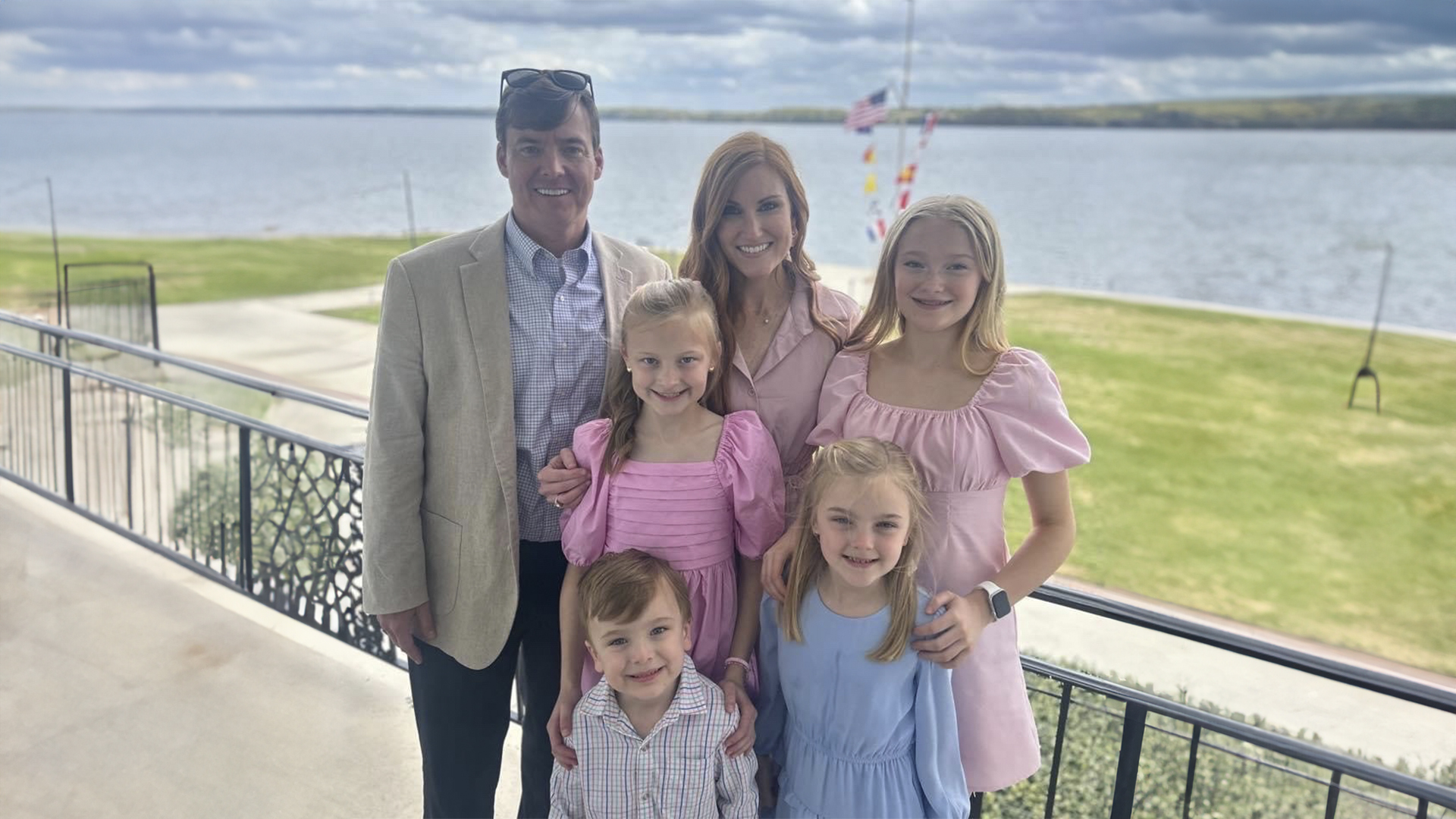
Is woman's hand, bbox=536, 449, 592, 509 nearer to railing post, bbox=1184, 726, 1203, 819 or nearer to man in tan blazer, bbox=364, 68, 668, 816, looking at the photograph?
man in tan blazer, bbox=364, 68, 668, 816

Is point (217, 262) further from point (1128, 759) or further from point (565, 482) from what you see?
point (1128, 759)

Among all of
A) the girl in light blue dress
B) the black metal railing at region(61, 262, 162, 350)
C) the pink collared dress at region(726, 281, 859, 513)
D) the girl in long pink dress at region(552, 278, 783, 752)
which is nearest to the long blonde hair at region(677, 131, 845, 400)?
the pink collared dress at region(726, 281, 859, 513)

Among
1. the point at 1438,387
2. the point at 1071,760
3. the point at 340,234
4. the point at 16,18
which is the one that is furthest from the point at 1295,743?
the point at 16,18

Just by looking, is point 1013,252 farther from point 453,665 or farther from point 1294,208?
point 453,665

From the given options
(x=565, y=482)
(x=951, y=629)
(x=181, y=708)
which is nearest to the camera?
(x=951, y=629)

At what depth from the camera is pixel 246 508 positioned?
4.18 m

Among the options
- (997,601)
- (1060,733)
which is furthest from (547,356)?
(1060,733)

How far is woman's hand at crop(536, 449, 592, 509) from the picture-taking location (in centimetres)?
185

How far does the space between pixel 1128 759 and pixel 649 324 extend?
1246 millimetres

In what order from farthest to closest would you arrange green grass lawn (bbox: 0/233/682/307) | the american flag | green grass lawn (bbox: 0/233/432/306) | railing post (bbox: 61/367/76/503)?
green grass lawn (bbox: 0/233/432/306)
green grass lawn (bbox: 0/233/682/307)
the american flag
railing post (bbox: 61/367/76/503)

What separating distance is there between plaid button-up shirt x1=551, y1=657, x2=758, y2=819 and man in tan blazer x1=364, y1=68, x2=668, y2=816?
0.31m

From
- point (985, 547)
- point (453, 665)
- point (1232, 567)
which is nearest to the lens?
point (985, 547)

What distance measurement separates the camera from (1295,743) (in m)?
1.55

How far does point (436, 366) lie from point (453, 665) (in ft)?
2.18
